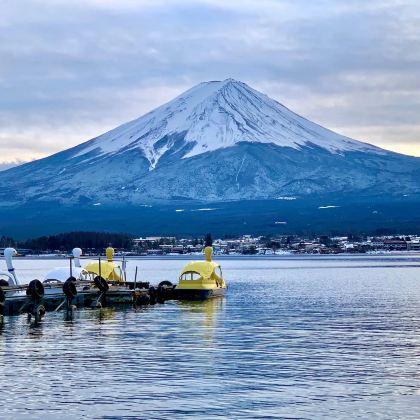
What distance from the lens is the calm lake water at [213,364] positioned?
28984 mm

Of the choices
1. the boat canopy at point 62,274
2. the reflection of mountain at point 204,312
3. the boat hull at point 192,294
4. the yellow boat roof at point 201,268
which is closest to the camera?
the reflection of mountain at point 204,312

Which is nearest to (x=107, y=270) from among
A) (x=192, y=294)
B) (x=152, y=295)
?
(x=192, y=294)

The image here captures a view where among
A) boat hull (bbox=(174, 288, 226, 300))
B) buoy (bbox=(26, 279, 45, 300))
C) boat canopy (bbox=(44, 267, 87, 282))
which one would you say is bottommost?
boat hull (bbox=(174, 288, 226, 300))

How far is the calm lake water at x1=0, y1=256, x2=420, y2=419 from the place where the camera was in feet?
95.1

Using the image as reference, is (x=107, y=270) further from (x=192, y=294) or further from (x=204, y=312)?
(x=204, y=312)

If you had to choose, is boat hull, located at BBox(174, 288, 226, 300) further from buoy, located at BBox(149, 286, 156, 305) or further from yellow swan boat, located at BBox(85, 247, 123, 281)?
yellow swan boat, located at BBox(85, 247, 123, 281)

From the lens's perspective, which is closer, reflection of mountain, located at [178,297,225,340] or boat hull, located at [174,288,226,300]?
reflection of mountain, located at [178,297,225,340]

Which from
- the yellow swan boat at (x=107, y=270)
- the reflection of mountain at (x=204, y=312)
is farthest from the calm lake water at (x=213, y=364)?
the yellow swan boat at (x=107, y=270)

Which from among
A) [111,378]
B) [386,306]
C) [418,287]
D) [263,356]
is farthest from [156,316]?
[418,287]

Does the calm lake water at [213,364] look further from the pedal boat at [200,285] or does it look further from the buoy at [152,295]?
the pedal boat at [200,285]

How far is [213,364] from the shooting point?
1426 inches

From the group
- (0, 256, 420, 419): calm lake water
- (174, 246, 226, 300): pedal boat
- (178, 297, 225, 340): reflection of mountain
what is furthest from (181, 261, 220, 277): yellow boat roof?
(0, 256, 420, 419): calm lake water

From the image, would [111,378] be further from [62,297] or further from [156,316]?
[62,297]

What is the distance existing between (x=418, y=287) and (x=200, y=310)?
3225cm
